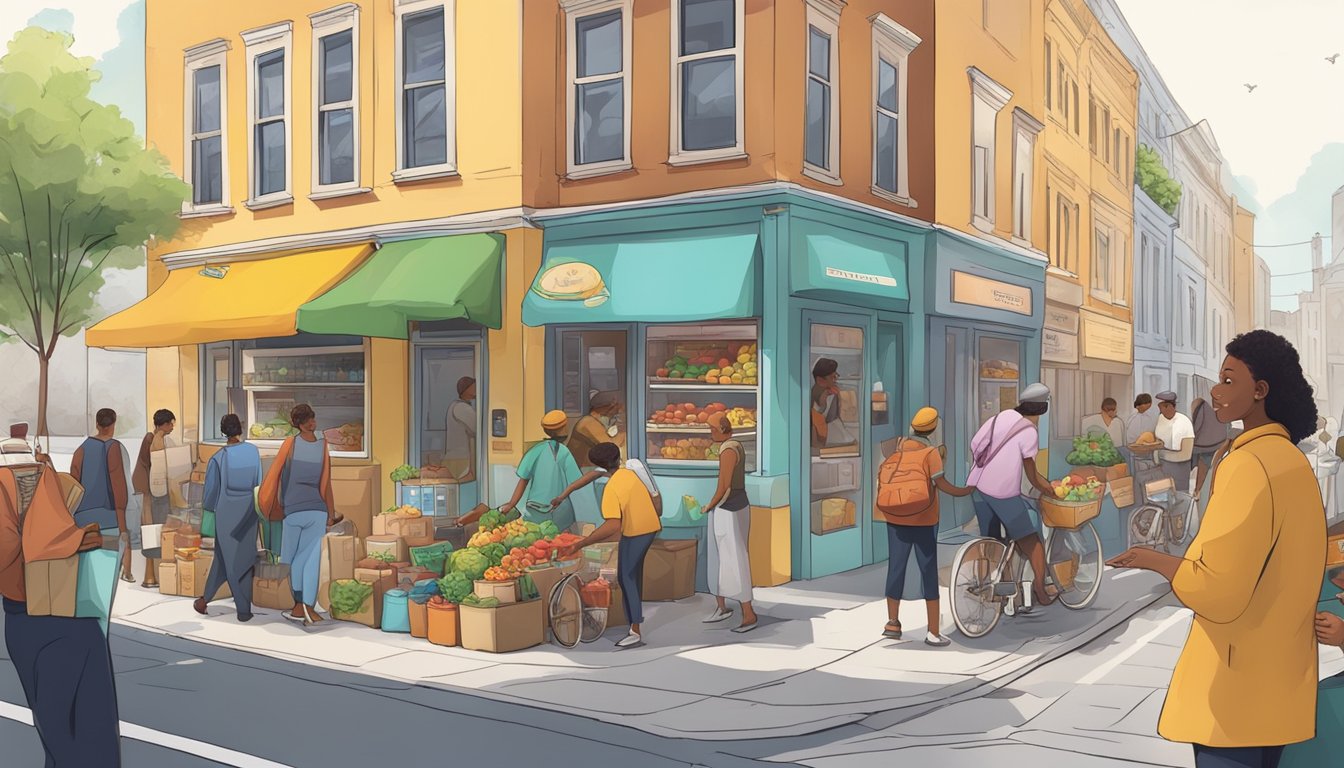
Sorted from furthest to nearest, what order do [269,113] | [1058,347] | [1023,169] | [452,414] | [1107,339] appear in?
[1107,339] → [1058,347] → [1023,169] → [269,113] → [452,414]

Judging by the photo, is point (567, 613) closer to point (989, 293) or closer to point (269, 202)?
point (269, 202)

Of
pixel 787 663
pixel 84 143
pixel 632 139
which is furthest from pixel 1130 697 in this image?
pixel 84 143

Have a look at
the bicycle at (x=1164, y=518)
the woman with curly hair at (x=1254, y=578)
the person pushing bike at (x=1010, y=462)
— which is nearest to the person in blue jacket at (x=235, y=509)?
the person pushing bike at (x=1010, y=462)

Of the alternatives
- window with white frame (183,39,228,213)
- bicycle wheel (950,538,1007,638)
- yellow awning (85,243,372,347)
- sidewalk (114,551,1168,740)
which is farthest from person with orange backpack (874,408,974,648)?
window with white frame (183,39,228,213)

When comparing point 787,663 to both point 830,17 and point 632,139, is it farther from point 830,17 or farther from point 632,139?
point 830,17

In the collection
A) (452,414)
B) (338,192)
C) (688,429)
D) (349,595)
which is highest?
(338,192)

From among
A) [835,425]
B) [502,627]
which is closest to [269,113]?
[835,425]

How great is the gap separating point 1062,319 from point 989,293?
406cm

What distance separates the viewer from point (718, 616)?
31.2 ft

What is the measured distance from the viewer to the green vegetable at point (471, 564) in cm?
858

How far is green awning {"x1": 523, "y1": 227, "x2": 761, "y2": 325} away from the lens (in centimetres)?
1116

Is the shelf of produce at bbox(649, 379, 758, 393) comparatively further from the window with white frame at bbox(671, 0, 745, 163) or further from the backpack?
the backpack

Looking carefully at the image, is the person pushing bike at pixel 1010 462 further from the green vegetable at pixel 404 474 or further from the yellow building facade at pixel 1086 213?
the yellow building facade at pixel 1086 213

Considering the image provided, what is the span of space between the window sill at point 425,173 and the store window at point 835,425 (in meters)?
4.96
